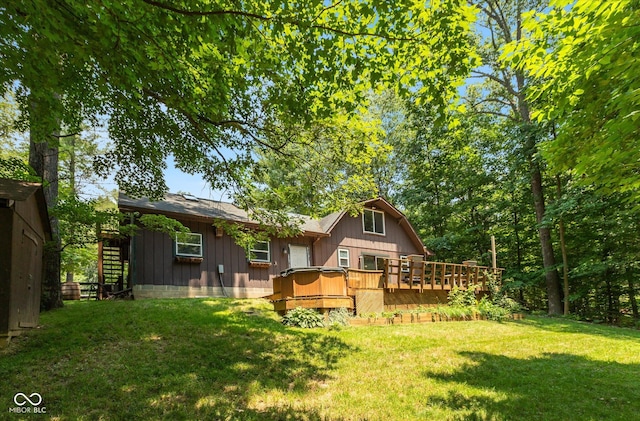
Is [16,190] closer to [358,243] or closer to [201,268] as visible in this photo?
[201,268]

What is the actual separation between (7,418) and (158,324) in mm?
3634

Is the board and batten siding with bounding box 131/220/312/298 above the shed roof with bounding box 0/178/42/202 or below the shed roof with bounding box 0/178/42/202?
below

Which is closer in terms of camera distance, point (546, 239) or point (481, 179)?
point (546, 239)

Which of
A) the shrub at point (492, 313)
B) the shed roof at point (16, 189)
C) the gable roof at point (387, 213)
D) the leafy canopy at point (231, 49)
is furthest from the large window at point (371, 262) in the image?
the shed roof at point (16, 189)

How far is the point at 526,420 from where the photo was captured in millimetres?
3773

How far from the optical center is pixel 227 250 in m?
13.7

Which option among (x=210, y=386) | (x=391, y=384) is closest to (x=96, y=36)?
(x=210, y=386)

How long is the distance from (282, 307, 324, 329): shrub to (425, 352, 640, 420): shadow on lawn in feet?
11.4

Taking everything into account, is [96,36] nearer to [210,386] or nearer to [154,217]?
[210,386]

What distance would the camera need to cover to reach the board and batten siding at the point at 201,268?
11.8 m

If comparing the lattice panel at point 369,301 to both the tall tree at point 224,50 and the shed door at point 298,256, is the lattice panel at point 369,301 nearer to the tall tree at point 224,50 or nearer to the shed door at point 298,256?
the shed door at point 298,256

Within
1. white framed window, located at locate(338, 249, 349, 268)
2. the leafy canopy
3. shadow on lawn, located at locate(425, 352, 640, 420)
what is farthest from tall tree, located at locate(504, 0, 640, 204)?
white framed window, located at locate(338, 249, 349, 268)

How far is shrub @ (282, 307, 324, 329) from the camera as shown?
8.47 m

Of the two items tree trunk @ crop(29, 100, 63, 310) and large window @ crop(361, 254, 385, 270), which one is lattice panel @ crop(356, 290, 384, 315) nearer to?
large window @ crop(361, 254, 385, 270)
